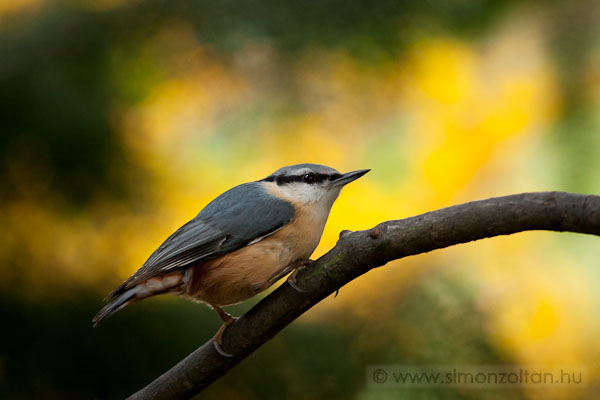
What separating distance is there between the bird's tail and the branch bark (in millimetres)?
195

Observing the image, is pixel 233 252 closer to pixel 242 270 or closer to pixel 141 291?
pixel 242 270

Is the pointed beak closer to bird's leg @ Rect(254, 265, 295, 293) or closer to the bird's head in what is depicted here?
the bird's head

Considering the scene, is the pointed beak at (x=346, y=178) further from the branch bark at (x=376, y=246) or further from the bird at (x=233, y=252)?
the branch bark at (x=376, y=246)

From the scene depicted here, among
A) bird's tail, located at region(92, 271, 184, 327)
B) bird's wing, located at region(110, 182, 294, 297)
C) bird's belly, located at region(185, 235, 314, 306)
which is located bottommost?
bird's belly, located at region(185, 235, 314, 306)

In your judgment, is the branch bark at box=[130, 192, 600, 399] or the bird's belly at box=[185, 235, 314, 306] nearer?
the branch bark at box=[130, 192, 600, 399]

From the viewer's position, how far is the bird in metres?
1.65

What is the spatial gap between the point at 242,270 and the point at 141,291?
0.24m

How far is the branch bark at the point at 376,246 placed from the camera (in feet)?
3.46

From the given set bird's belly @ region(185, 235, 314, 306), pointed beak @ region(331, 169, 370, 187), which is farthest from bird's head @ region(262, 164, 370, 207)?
bird's belly @ region(185, 235, 314, 306)

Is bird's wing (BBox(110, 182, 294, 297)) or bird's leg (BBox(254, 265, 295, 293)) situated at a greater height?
bird's wing (BBox(110, 182, 294, 297))

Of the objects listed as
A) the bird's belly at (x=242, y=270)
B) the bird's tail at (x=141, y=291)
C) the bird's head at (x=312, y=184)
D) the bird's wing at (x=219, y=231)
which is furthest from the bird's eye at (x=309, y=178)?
the bird's tail at (x=141, y=291)

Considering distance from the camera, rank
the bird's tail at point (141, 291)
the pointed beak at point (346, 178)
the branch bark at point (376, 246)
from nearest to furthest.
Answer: the branch bark at point (376, 246) < the bird's tail at point (141, 291) < the pointed beak at point (346, 178)

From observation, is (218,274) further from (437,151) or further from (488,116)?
(488,116)

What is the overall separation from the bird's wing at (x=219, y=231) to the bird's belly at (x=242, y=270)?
2 cm
